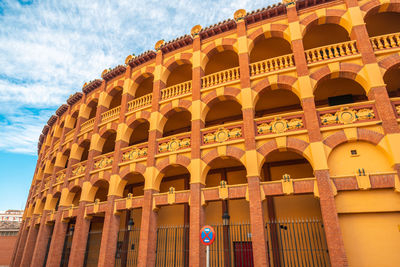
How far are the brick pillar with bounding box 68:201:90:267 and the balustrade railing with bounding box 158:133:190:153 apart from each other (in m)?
7.15

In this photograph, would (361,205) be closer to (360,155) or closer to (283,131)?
(360,155)

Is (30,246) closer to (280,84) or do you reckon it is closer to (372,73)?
(280,84)

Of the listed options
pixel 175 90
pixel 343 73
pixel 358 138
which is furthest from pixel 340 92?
pixel 175 90

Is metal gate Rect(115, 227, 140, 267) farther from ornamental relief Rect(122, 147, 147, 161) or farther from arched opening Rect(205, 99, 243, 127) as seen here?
arched opening Rect(205, 99, 243, 127)

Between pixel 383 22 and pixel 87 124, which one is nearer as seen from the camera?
pixel 383 22

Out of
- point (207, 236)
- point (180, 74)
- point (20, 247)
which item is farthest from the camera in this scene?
point (20, 247)

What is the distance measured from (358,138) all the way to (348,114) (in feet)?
3.83

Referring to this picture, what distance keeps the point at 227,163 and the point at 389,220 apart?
28.3ft

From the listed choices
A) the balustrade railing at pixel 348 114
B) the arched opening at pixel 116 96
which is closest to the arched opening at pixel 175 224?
the arched opening at pixel 116 96

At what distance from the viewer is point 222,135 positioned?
13.0 metres

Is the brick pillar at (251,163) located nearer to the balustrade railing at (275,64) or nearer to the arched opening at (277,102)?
the balustrade railing at (275,64)

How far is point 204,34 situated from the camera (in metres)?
15.8

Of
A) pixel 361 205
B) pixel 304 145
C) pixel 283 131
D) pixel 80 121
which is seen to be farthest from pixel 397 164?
pixel 80 121

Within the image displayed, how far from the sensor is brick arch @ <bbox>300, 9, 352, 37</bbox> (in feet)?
41.7
